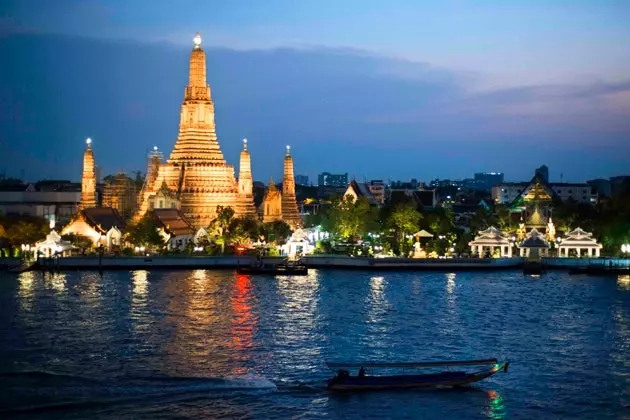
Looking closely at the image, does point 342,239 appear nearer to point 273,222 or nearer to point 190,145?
point 273,222

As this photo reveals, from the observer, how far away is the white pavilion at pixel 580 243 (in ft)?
192

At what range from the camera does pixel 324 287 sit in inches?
1826

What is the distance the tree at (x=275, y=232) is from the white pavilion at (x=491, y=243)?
41.5 ft

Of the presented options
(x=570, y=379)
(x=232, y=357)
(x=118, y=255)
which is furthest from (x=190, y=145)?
(x=570, y=379)

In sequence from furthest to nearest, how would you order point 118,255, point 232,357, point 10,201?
point 10,201, point 118,255, point 232,357

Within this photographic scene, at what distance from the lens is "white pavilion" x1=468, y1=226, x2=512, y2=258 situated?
59.4 metres

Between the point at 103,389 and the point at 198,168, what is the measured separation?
42.1 m

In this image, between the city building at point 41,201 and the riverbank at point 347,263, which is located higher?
the city building at point 41,201

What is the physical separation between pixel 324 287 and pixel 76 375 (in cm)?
2151

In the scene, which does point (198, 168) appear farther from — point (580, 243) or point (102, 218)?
point (580, 243)

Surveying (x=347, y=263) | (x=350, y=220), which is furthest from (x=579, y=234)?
(x=347, y=263)

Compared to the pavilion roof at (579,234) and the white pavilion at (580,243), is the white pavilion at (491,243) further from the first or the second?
the pavilion roof at (579,234)

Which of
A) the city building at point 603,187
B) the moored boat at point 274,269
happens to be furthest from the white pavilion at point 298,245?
the city building at point 603,187

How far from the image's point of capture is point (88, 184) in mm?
69000
